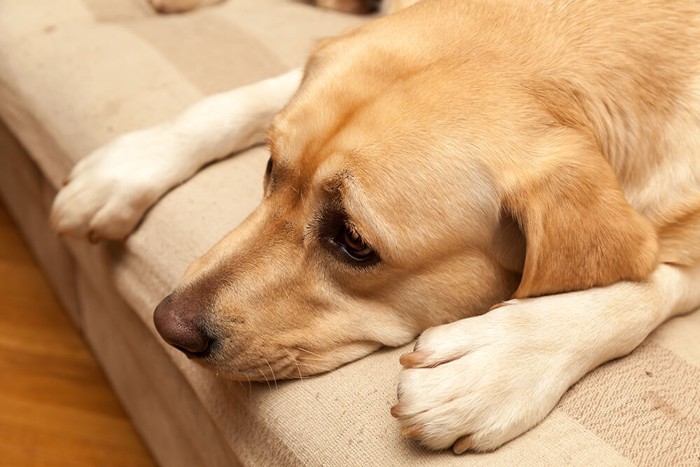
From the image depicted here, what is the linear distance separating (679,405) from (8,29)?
2111mm

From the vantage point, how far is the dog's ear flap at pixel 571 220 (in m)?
1.36

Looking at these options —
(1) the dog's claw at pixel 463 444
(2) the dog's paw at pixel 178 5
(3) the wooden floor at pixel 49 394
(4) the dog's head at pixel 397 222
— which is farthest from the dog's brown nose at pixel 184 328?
(2) the dog's paw at pixel 178 5

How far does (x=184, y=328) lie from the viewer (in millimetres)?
1410

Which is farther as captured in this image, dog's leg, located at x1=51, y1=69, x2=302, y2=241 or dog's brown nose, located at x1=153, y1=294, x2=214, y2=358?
dog's leg, located at x1=51, y1=69, x2=302, y2=241

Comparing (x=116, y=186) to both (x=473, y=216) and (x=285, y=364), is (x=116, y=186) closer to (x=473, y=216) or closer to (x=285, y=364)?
(x=285, y=364)

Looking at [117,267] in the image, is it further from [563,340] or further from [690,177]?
[690,177]

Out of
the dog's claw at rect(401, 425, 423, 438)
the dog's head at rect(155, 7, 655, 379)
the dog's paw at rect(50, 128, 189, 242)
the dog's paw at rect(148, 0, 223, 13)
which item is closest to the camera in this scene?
the dog's claw at rect(401, 425, 423, 438)

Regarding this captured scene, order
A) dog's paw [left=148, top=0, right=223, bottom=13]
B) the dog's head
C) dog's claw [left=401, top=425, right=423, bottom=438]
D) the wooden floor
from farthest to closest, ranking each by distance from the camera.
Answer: dog's paw [left=148, top=0, right=223, bottom=13] < the wooden floor < the dog's head < dog's claw [left=401, top=425, right=423, bottom=438]

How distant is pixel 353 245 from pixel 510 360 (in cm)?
34

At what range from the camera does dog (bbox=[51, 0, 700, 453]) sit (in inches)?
53.5

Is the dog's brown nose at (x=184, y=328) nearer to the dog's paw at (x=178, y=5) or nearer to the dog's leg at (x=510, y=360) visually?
Answer: the dog's leg at (x=510, y=360)

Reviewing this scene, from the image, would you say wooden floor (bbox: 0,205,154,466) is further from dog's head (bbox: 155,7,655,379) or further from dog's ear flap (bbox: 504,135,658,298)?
dog's ear flap (bbox: 504,135,658,298)

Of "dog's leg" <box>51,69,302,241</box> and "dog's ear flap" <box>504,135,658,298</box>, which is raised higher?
"dog's ear flap" <box>504,135,658,298</box>

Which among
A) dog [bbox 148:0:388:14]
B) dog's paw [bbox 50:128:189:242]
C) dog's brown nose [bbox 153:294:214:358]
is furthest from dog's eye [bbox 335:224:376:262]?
dog [bbox 148:0:388:14]
